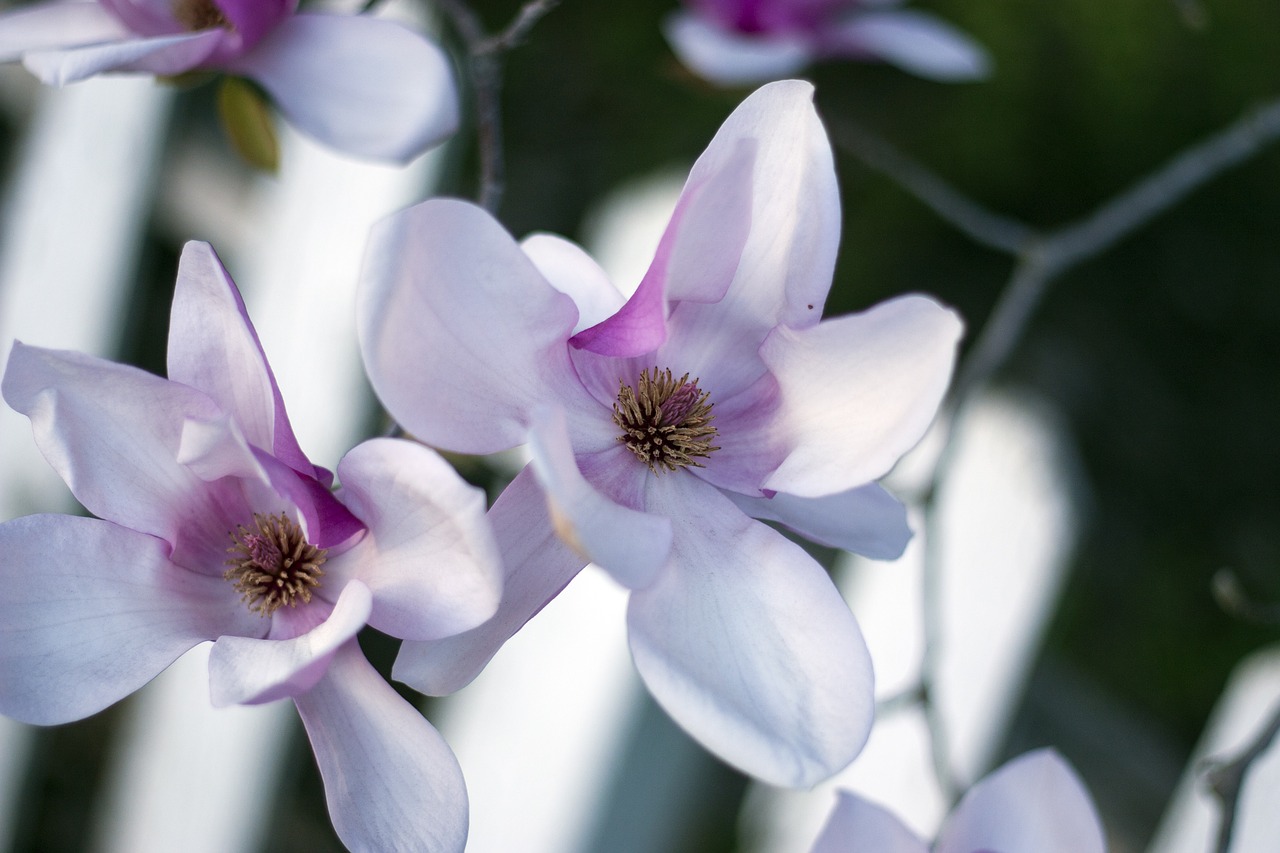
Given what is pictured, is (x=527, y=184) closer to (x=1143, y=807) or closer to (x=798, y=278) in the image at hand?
(x=1143, y=807)

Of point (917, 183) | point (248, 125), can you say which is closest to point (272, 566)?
point (248, 125)

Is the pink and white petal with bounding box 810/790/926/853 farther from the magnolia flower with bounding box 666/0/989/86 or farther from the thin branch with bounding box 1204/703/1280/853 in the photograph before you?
the magnolia flower with bounding box 666/0/989/86

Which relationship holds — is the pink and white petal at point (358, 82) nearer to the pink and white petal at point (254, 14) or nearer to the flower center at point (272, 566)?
the pink and white petal at point (254, 14)

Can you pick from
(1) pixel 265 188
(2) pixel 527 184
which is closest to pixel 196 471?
A: (1) pixel 265 188

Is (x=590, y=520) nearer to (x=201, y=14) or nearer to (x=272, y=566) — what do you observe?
(x=272, y=566)

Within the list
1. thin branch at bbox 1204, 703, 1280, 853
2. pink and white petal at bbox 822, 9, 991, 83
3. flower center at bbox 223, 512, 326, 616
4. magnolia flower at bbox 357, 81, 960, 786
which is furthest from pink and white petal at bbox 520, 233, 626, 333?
pink and white petal at bbox 822, 9, 991, 83
